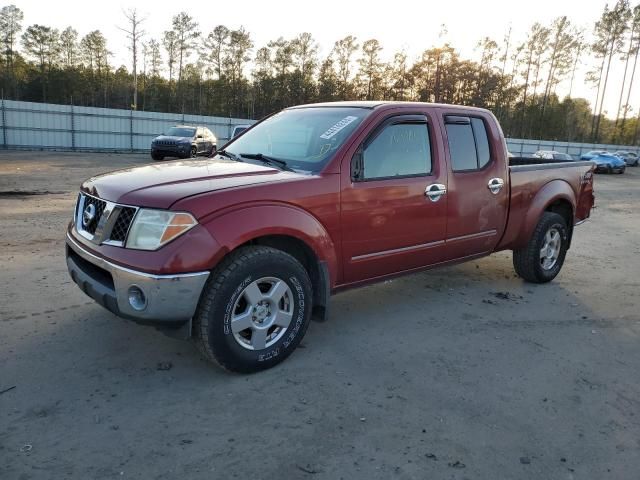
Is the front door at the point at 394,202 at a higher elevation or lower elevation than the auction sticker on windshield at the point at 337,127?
lower

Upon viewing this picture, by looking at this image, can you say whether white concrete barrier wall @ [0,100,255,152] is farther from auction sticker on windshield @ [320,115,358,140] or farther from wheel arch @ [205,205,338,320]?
wheel arch @ [205,205,338,320]

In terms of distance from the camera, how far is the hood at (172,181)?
3.07 metres

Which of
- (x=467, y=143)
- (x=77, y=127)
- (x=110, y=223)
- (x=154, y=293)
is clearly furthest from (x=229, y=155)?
(x=77, y=127)

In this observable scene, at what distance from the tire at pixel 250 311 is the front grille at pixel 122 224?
0.59 m

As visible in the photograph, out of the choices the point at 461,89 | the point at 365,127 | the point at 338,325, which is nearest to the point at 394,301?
the point at 338,325

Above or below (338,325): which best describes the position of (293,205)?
above

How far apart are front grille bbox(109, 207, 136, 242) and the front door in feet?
4.69

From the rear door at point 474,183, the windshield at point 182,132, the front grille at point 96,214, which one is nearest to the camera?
the front grille at point 96,214

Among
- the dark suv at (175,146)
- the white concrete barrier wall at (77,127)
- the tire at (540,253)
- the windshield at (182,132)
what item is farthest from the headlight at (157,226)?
the white concrete barrier wall at (77,127)

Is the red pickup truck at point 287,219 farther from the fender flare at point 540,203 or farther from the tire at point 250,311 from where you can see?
the fender flare at point 540,203

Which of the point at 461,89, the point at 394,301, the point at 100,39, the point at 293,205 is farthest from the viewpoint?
the point at 100,39

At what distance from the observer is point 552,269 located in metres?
5.91

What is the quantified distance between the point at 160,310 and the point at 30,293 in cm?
243

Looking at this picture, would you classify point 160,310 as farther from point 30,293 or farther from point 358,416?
point 30,293
